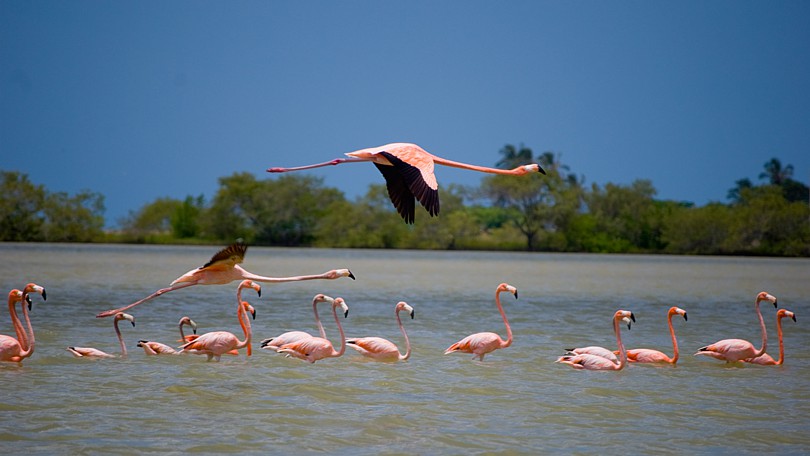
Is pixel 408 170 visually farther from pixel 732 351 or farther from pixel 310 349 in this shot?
pixel 732 351

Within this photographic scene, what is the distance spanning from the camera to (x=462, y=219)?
70.2 meters

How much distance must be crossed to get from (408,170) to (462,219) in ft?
209

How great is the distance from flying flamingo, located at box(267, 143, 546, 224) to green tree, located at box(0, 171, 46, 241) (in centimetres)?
6243

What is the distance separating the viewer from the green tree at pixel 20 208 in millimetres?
65938

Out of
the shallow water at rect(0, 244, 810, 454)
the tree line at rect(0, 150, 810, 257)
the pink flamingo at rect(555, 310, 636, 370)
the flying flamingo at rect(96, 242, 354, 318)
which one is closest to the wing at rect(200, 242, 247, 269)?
the flying flamingo at rect(96, 242, 354, 318)

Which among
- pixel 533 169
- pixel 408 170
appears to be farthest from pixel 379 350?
pixel 408 170

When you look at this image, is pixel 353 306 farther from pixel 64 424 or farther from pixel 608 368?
pixel 64 424

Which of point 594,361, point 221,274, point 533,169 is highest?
point 533,169

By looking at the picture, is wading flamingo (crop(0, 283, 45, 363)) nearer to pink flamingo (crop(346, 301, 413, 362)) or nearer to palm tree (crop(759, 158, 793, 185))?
pink flamingo (crop(346, 301, 413, 362))

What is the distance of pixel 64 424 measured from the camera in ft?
23.5

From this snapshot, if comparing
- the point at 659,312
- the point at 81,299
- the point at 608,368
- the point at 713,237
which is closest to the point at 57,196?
the point at 713,237

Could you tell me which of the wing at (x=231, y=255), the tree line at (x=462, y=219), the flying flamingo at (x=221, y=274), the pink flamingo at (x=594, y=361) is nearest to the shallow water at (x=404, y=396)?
the pink flamingo at (x=594, y=361)

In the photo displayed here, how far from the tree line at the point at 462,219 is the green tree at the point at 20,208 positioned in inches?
2.6

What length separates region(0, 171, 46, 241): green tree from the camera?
65.9 metres
